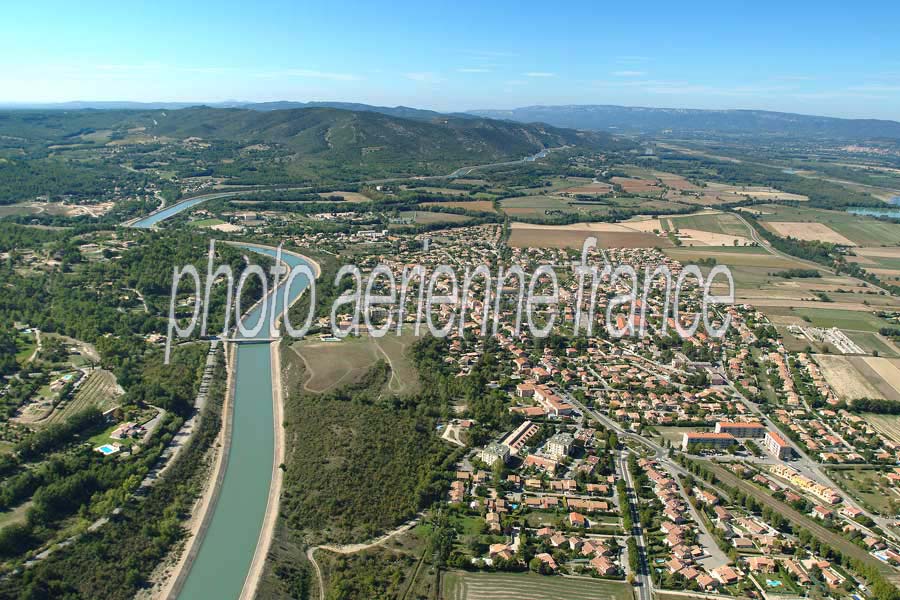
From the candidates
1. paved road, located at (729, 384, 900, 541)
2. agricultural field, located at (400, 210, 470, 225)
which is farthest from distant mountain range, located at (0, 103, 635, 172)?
paved road, located at (729, 384, 900, 541)

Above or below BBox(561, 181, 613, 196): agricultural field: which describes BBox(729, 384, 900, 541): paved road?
below

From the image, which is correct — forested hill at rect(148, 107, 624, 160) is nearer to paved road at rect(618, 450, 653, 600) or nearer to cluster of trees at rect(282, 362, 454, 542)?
cluster of trees at rect(282, 362, 454, 542)

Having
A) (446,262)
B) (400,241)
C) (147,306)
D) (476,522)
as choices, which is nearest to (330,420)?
(476,522)

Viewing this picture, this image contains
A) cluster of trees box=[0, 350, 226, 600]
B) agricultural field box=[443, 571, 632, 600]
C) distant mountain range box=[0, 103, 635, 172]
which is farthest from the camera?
distant mountain range box=[0, 103, 635, 172]

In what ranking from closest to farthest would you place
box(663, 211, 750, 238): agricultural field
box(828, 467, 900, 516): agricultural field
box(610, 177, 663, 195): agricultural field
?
1. box(828, 467, 900, 516): agricultural field
2. box(663, 211, 750, 238): agricultural field
3. box(610, 177, 663, 195): agricultural field

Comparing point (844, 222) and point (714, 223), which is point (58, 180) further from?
point (844, 222)

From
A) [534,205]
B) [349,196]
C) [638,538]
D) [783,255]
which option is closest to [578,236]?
[534,205]
